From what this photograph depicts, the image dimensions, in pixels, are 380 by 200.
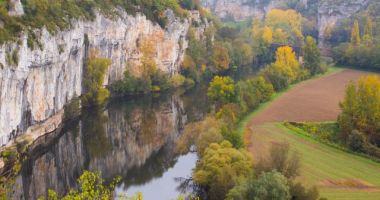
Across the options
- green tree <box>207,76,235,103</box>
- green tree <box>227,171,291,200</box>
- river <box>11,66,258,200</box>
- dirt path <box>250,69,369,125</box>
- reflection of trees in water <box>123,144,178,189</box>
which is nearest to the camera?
green tree <box>227,171,291,200</box>

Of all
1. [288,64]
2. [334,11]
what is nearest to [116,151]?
[288,64]

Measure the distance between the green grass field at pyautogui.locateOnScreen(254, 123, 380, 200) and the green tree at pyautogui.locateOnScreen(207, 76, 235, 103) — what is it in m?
6.14

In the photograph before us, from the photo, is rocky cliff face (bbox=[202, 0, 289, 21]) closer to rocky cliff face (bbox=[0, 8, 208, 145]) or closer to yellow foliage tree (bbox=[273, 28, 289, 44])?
yellow foliage tree (bbox=[273, 28, 289, 44])

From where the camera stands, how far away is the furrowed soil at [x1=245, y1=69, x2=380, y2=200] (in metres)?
29.6

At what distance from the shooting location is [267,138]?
130ft

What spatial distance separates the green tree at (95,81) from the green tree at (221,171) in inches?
1080

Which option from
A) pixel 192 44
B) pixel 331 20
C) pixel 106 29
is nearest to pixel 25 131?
pixel 106 29

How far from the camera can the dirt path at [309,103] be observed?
46.8m

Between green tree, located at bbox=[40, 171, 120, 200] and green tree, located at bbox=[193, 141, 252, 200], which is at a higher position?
green tree, located at bbox=[40, 171, 120, 200]

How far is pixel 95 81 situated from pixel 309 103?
2341cm

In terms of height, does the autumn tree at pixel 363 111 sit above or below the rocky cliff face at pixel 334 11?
below

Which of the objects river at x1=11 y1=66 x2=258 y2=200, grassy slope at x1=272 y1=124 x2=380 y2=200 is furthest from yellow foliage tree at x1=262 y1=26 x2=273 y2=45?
grassy slope at x1=272 y1=124 x2=380 y2=200

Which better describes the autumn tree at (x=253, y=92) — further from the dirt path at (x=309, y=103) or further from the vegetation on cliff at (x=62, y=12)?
the vegetation on cliff at (x=62, y=12)

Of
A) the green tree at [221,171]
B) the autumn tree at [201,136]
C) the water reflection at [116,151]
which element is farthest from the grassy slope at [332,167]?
the water reflection at [116,151]
